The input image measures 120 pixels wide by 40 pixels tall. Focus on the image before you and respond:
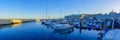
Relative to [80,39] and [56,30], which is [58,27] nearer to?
[56,30]

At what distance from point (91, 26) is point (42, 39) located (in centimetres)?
2544

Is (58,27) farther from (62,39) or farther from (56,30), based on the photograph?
(62,39)

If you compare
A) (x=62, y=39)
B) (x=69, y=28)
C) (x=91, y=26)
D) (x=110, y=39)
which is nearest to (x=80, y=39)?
(x=62, y=39)

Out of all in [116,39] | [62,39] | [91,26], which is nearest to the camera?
[116,39]

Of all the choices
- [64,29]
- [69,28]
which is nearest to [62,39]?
[64,29]

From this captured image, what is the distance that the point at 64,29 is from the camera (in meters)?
46.2

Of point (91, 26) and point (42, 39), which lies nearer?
point (42, 39)

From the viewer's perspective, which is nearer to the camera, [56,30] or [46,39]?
[46,39]

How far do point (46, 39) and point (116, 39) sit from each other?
15261mm

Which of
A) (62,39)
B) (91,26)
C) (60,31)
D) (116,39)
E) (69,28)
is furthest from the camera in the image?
(91,26)

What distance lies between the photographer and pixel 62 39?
99.4 feet

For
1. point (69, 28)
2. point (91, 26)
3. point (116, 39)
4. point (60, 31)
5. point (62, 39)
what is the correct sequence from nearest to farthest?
point (116, 39) → point (62, 39) → point (60, 31) → point (69, 28) → point (91, 26)

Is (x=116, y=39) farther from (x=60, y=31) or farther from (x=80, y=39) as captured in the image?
(x=60, y=31)

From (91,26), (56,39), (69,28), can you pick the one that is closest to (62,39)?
(56,39)
